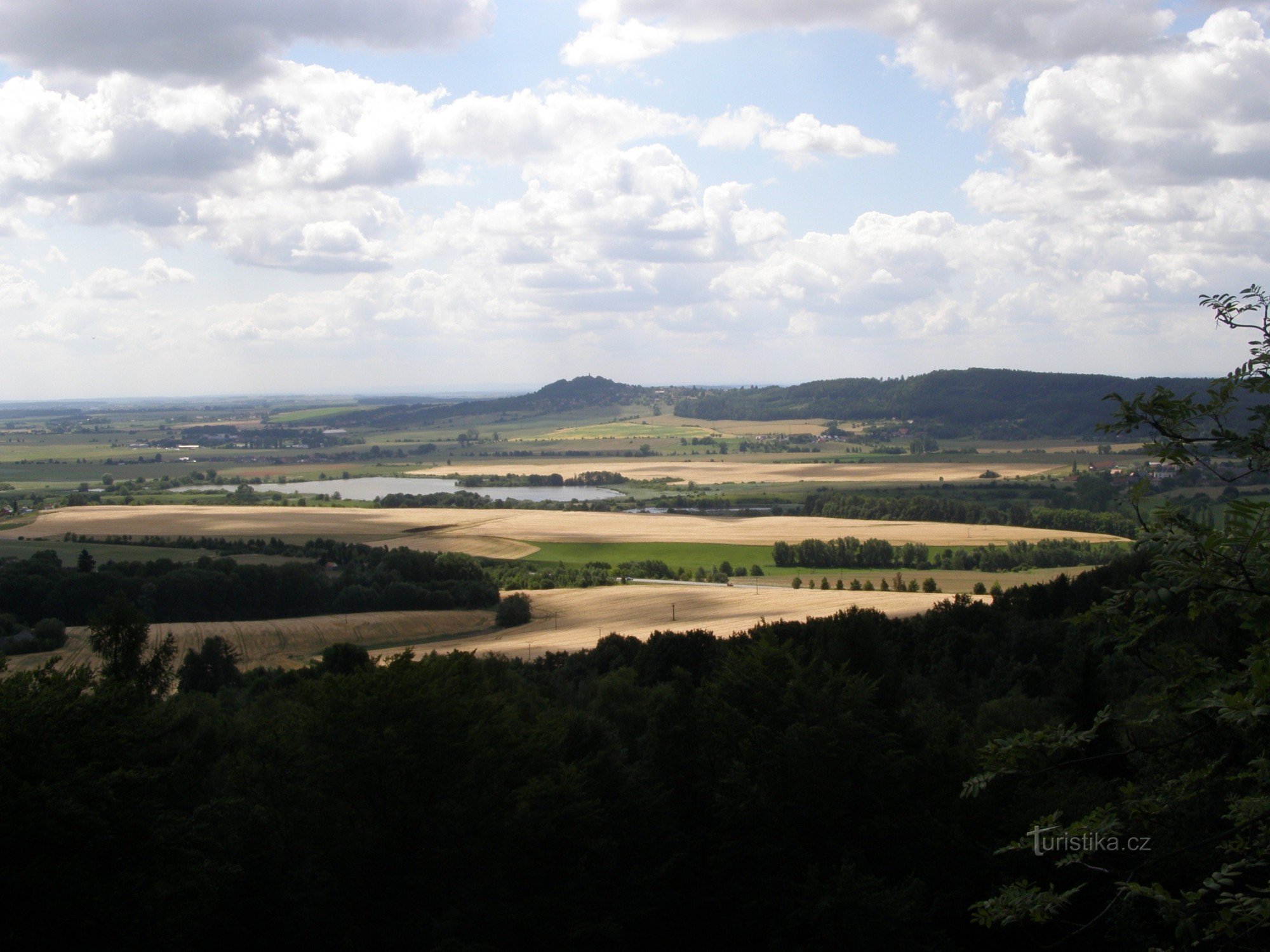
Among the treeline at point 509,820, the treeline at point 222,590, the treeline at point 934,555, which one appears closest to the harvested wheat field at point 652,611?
the treeline at point 222,590

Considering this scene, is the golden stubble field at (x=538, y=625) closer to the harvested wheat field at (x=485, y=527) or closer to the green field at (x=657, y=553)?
the green field at (x=657, y=553)

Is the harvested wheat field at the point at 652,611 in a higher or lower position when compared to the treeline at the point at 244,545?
lower

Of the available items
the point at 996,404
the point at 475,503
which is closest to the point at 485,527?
the point at 475,503

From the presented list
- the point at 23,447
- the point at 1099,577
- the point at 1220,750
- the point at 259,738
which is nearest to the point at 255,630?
the point at 259,738

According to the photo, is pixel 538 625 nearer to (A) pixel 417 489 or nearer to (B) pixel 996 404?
(A) pixel 417 489

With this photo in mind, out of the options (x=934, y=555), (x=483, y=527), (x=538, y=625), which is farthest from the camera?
(x=483, y=527)

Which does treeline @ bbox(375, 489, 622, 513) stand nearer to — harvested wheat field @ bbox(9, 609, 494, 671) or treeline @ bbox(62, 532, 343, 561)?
treeline @ bbox(62, 532, 343, 561)

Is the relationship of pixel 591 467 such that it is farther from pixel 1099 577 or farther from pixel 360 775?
pixel 360 775
